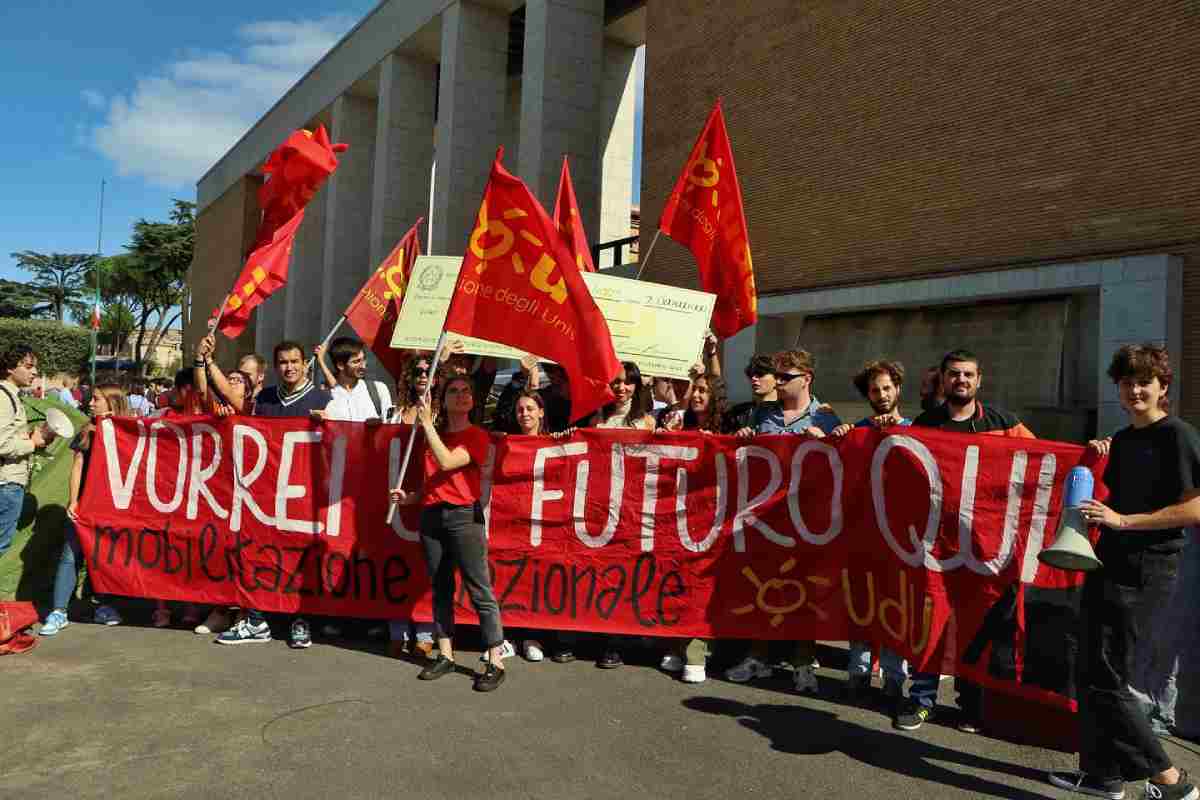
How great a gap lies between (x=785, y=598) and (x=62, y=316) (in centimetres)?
9306

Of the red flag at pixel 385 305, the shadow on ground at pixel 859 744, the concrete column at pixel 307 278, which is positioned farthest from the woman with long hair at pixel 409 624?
the concrete column at pixel 307 278

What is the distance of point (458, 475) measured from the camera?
5117mm

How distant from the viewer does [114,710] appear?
4.36 m

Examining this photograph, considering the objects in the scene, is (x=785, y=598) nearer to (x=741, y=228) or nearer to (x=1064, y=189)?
(x=741, y=228)

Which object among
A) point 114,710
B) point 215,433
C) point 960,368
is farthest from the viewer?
point 215,433

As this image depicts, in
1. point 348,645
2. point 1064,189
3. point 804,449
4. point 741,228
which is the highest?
point 1064,189

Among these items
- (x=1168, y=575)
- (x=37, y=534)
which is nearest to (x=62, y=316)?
(x=37, y=534)

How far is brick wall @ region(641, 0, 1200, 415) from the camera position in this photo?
1091 centimetres

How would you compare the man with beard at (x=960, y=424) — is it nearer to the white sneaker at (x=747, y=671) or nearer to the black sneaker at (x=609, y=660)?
the white sneaker at (x=747, y=671)

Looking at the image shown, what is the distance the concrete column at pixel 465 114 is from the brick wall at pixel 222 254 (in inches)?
695

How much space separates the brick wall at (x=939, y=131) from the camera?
35.8 feet

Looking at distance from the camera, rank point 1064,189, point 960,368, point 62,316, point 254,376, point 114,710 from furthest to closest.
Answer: point 62,316 < point 1064,189 < point 254,376 < point 960,368 < point 114,710

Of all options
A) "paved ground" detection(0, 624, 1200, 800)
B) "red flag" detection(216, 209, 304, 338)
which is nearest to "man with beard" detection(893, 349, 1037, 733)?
"paved ground" detection(0, 624, 1200, 800)

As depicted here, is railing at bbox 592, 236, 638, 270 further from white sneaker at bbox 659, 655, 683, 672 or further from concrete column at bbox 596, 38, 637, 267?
white sneaker at bbox 659, 655, 683, 672
